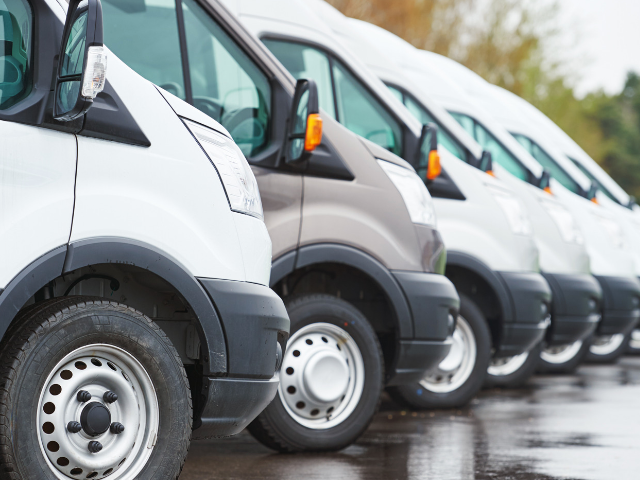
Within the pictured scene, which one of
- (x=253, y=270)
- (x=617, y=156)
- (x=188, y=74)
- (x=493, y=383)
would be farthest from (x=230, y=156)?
(x=617, y=156)

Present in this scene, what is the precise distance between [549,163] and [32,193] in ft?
26.5

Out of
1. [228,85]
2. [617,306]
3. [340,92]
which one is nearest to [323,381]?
[228,85]

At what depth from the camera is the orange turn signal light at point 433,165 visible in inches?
242

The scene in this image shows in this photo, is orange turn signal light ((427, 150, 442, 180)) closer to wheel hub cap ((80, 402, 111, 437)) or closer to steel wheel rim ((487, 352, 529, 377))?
steel wheel rim ((487, 352, 529, 377))

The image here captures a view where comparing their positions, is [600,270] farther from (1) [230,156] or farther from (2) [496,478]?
(1) [230,156]

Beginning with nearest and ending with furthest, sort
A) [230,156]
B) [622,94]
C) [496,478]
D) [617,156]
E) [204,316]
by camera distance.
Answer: [204,316] → [230,156] → [496,478] → [617,156] → [622,94]

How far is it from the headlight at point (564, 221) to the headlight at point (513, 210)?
1166mm

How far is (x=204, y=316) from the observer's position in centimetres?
362

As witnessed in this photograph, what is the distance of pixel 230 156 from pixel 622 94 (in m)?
73.0

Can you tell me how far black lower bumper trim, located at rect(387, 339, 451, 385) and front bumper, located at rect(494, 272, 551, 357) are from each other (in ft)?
5.65

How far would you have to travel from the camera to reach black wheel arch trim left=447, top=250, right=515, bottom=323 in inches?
270

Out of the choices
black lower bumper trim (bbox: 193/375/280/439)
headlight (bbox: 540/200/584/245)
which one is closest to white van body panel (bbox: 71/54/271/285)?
black lower bumper trim (bbox: 193/375/280/439)

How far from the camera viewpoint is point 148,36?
4.70 m

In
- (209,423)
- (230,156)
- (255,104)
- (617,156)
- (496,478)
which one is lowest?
(496,478)
